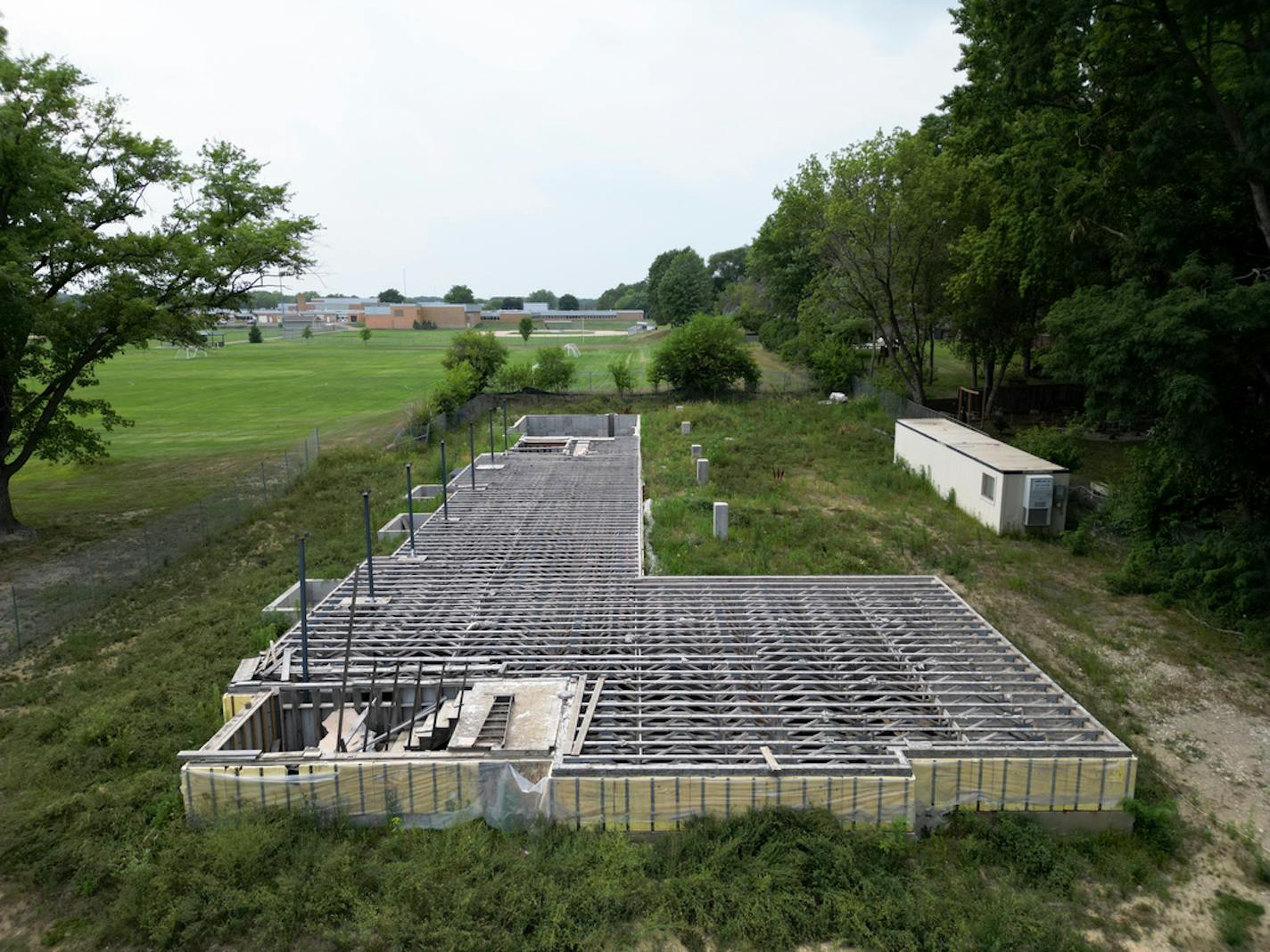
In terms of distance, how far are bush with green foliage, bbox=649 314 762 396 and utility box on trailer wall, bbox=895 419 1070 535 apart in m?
21.6

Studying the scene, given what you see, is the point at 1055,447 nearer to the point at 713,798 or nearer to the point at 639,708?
the point at 639,708

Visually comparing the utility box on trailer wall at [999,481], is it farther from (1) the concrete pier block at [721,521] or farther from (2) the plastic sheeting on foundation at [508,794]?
(2) the plastic sheeting on foundation at [508,794]

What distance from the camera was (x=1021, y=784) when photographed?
9438 millimetres

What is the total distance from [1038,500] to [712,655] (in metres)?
13.4

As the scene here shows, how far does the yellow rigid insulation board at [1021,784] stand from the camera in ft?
30.9

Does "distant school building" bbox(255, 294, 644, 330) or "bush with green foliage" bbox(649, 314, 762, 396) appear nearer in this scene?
"bush with green foliage" bbox(649, 314, 762, 396)

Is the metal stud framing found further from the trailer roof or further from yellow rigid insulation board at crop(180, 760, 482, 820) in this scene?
the trailer roof

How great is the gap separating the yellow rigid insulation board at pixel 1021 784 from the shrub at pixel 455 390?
1386 inches

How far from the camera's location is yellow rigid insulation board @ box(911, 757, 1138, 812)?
9.42 meters

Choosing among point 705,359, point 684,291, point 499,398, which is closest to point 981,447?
point 705,359

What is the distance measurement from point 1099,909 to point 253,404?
5487 cm

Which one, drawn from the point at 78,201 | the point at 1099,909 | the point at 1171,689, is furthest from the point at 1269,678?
the point at 78,201

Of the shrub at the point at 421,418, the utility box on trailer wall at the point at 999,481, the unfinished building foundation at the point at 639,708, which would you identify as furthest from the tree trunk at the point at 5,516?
the utility box on trailer wall at the point at 999,481

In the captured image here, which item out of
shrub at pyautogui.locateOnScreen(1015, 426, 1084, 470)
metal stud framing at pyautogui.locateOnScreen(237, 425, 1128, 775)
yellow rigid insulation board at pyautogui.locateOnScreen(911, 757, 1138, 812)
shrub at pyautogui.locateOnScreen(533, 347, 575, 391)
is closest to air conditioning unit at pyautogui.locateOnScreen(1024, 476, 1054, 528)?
shrub at pyautogui.locateOnScreen(1015, 426, 1084, 470)
